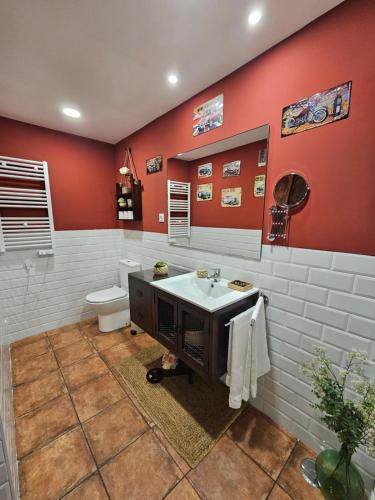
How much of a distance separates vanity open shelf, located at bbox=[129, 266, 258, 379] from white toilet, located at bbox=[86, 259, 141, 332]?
0.58 meters

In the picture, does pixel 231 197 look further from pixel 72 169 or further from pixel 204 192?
pixel 72 169

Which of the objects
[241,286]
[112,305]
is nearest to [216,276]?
[241,286]

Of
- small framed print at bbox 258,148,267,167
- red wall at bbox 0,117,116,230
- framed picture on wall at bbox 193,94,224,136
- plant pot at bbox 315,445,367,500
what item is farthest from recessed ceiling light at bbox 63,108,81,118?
plant pot at bbox 315,445,367,500

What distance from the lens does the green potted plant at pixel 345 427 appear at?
84 cm

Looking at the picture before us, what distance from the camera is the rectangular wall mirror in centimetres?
139

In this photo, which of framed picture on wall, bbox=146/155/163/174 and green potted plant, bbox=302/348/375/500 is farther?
framed picture on wall, bbox=146/155/163/174

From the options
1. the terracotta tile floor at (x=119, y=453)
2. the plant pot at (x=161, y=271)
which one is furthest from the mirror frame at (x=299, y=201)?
the terracotta tile floor at (x=119, y=453)

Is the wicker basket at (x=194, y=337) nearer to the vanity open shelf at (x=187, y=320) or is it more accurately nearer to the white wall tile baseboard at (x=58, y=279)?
the vanity open shelf at (x=187, y=320)

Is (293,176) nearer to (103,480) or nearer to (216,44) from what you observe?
(216,44)

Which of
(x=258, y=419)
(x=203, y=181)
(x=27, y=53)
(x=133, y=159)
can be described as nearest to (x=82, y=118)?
(x=133, y=159)

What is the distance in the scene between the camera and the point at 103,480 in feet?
3.51

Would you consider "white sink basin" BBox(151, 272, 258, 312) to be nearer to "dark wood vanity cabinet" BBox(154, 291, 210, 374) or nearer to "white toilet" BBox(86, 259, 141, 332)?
"dark wood vanity cabinet" BBox(154, 291, 210, 374)

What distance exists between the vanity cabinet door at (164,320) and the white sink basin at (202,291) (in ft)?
0.38

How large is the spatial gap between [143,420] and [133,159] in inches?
100
